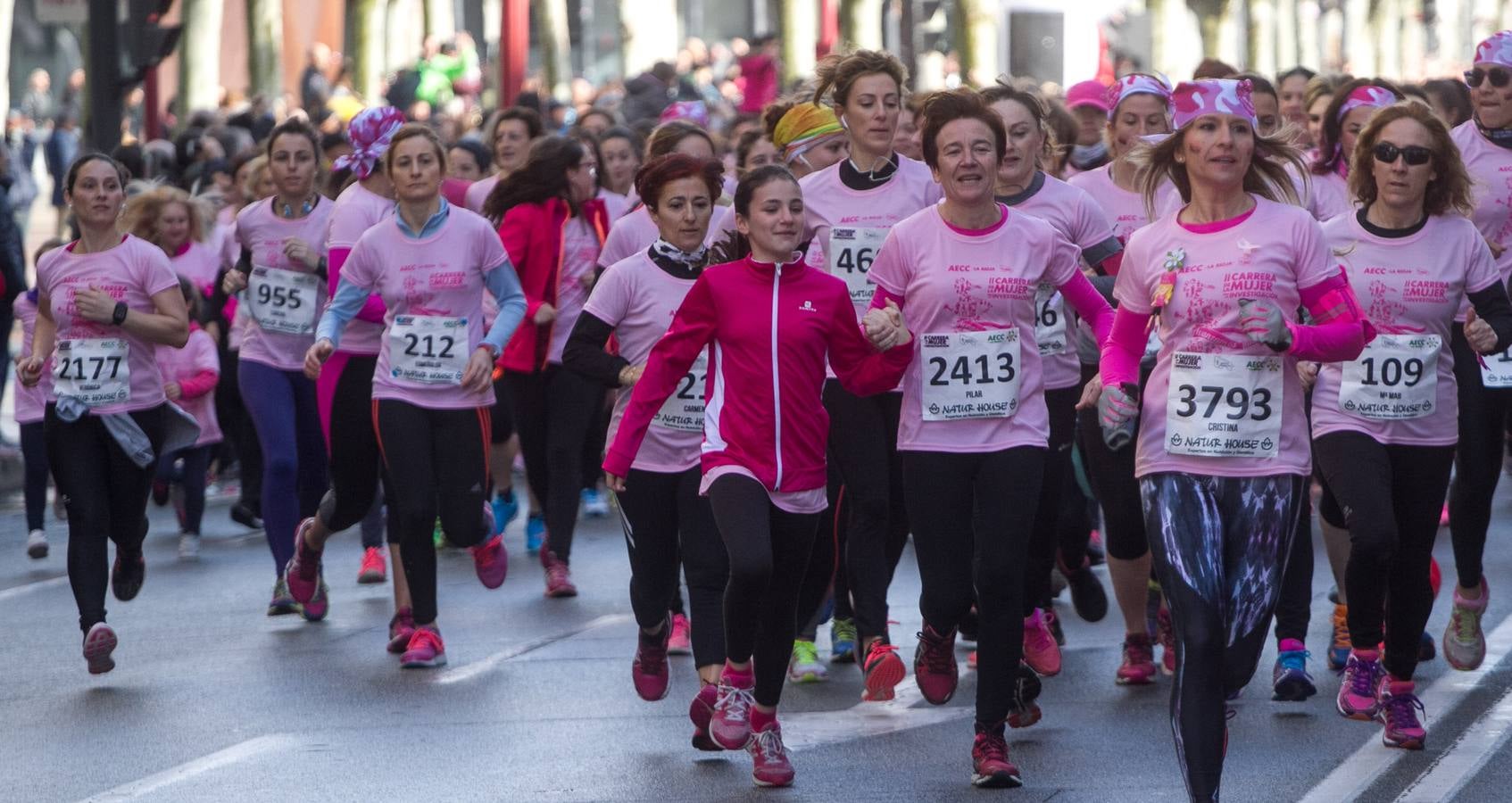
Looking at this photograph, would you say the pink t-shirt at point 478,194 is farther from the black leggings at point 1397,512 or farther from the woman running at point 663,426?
the black leggings at point 1397,512

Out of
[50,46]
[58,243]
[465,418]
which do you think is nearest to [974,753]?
[465,418]

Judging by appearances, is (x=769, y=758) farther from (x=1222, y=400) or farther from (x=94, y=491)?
(x=94, y=491)

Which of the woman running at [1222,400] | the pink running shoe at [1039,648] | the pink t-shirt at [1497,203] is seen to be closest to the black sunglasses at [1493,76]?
the pink t-shirt at [1497,203]

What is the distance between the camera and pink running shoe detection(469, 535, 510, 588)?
9.95 m

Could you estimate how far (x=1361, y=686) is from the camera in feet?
26.3

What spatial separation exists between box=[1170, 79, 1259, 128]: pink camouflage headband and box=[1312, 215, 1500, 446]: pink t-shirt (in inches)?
40.4

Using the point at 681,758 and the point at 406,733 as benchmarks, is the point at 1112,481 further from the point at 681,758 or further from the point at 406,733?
the point at 406,733

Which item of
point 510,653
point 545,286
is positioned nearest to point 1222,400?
point 510,653

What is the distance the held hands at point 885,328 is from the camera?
7.18 meters

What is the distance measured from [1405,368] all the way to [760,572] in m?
2.07

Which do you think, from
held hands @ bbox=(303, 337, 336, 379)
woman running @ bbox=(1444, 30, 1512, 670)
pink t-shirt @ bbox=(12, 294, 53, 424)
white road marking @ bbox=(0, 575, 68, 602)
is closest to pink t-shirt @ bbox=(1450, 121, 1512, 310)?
woman running @ bbox=(1444, 30, 1512, 670)

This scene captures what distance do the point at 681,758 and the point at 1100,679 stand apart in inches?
71.5

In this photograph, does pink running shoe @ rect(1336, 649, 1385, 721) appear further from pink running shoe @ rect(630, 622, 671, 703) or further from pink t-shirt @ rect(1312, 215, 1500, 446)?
pink running shoe @ rect(630, 622, 671, 703)

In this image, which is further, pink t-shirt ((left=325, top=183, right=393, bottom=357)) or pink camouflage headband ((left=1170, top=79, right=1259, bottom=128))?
pink t-shirt ((left=325, top=183, right=393, bottom=357))
